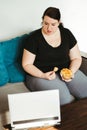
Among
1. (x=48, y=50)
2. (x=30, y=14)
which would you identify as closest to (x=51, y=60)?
(x=48, y=50)

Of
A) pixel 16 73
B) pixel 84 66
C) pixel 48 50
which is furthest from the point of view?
pixel 84 66

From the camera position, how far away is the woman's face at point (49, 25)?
208cm

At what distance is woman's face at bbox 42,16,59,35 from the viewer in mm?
2082

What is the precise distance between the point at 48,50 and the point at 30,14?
0.61 metres

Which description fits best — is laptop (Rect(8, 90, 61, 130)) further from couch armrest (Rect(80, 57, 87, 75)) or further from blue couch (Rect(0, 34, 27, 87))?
couch armrest (Rect(80, 57, 87, 75))

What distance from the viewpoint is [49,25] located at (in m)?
2.10

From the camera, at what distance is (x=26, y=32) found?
2646 mm

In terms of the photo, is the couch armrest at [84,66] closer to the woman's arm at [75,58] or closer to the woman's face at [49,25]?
the woman's arm at [75,58]

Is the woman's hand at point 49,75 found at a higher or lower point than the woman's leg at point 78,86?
higher

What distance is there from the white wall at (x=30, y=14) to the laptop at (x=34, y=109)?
3.69 ft

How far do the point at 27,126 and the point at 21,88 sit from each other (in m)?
0.72

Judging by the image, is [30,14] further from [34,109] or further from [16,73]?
[34,109]

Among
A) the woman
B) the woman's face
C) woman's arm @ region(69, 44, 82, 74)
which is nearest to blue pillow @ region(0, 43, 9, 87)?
the woman

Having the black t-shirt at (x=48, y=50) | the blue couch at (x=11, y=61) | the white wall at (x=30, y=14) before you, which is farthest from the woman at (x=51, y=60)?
the white wall at (x=30, y=14)
